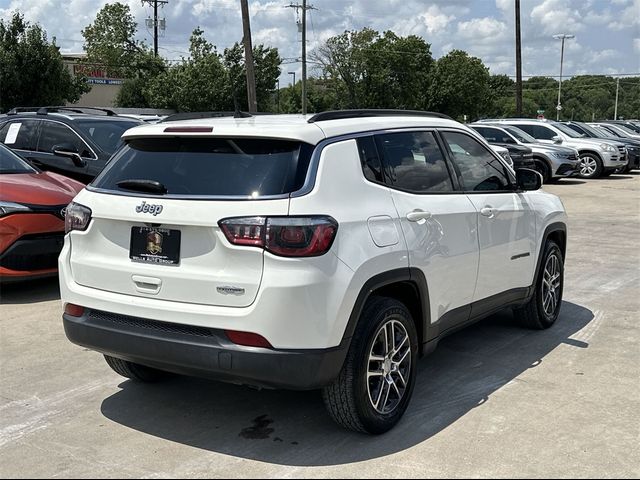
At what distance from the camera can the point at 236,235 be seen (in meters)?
3.41

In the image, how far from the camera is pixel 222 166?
366 cm

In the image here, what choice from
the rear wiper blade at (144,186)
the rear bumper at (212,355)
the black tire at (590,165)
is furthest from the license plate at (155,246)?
the black tire at (590,165)

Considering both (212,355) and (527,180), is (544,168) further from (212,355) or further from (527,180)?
(212,355)

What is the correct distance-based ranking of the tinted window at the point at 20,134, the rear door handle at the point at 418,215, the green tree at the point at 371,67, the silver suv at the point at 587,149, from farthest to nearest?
the green tree at the point at 371,67 → the silver suv at the point at 587,149 → the tinted window at the point at 20,134 → the rear door handle at the point at 418,215

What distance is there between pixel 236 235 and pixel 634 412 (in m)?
2.67

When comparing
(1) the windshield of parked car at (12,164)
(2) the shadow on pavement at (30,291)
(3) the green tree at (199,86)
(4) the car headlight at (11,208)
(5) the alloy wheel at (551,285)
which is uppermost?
(3) the green tree at (199,86)

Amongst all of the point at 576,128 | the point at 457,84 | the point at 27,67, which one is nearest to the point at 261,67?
the point at 27,67

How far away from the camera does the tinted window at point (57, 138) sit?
943cm

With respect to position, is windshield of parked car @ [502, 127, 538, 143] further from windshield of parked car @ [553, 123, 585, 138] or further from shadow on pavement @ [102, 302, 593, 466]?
shadow on pavement @ [102, 302, 593, 466]

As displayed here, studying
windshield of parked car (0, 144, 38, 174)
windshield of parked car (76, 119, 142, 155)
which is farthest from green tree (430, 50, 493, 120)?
windshield of parked car (0, 144, 38, 174)

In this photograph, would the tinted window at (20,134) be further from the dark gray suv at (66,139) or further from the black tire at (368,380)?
the black tire at (368,380)

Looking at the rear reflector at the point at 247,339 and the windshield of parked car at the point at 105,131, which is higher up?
the windshield of parked car at the point at 105,131

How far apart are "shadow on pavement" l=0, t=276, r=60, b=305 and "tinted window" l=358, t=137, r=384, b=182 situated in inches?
168

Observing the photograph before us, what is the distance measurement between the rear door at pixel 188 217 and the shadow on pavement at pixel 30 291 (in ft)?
10.9
